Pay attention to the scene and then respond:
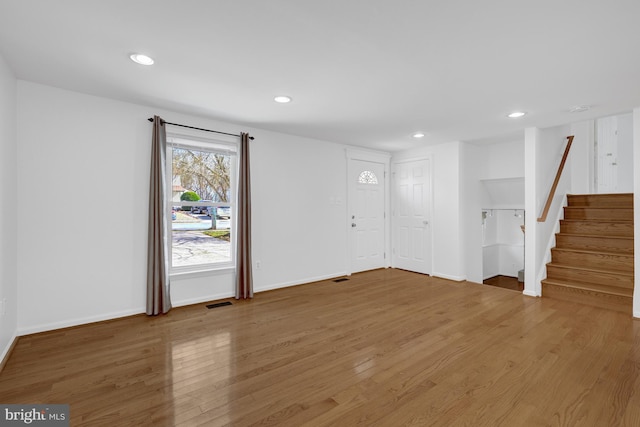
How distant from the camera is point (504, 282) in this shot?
6645 mm

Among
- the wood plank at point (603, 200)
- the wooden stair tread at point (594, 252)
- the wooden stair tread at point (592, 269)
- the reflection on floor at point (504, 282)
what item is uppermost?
the wood plank at point (603, 200)

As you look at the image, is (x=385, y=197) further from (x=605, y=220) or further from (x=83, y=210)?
(x=83, y=210)

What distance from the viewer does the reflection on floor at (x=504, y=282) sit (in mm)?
6416

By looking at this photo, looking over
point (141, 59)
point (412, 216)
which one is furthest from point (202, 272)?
point (412, 216)

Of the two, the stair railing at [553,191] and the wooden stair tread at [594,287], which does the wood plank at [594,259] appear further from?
the stair railing at [553,191]

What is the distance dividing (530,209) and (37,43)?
18.8ft

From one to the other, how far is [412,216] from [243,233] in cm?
340

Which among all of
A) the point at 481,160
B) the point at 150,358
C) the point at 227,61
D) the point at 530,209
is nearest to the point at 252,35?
the point at 227,61

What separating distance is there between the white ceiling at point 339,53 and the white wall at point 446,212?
1.60m

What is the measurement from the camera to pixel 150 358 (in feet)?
8.27

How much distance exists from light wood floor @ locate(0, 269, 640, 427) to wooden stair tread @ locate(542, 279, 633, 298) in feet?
0.95

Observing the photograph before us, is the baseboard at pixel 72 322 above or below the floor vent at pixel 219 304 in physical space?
above

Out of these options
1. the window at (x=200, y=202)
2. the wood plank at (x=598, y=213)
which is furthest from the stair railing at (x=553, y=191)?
the window at (x=200, y=202)

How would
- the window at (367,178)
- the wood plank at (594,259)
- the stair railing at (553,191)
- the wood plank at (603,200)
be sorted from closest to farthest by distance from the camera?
the wood plank at (594,259), the stair railing at (553,191), the wood plank at (603,200), the window at (367,178)
